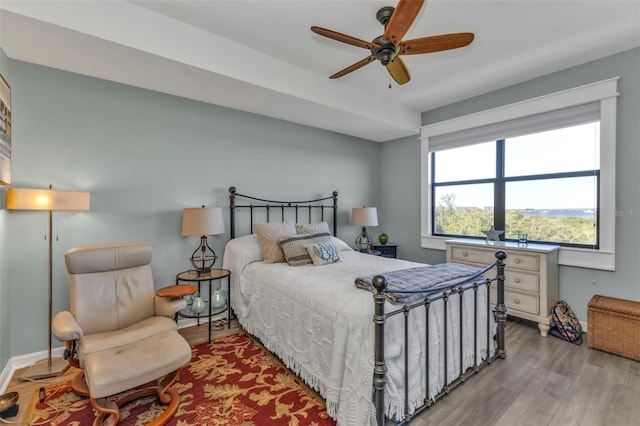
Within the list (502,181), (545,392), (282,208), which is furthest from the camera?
(282,208)

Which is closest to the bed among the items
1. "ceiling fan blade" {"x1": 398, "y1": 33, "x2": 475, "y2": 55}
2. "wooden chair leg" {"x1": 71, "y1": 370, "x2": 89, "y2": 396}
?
"wooden chair leg" {"x1": 71, "y1": 370, "x2": 89, "y2": 396}

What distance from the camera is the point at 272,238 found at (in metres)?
2.99

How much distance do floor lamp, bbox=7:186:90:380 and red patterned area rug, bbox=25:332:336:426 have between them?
0.23 metres

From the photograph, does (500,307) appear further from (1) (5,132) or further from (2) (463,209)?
(1) (5,132)

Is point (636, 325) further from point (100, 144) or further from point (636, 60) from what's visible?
point (100, 144)

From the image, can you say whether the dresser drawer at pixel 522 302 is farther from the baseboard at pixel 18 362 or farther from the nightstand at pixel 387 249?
the baseboard at pixel 18 362

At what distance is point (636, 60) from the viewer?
261cm

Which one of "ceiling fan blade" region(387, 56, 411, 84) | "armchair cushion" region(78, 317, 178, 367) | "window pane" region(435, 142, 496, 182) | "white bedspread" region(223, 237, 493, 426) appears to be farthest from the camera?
"window pane" region(435, 142, 496, 182)

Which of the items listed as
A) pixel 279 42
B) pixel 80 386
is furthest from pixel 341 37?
pixel 80 386

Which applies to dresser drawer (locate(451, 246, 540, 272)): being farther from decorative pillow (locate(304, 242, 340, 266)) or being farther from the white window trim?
decorative pillow (locate(304, 242, 340, 266))

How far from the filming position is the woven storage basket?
7.76ft

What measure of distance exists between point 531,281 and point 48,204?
4391mm

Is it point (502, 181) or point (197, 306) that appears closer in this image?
point (197, 306)

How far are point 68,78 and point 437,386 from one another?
12.8 feet
